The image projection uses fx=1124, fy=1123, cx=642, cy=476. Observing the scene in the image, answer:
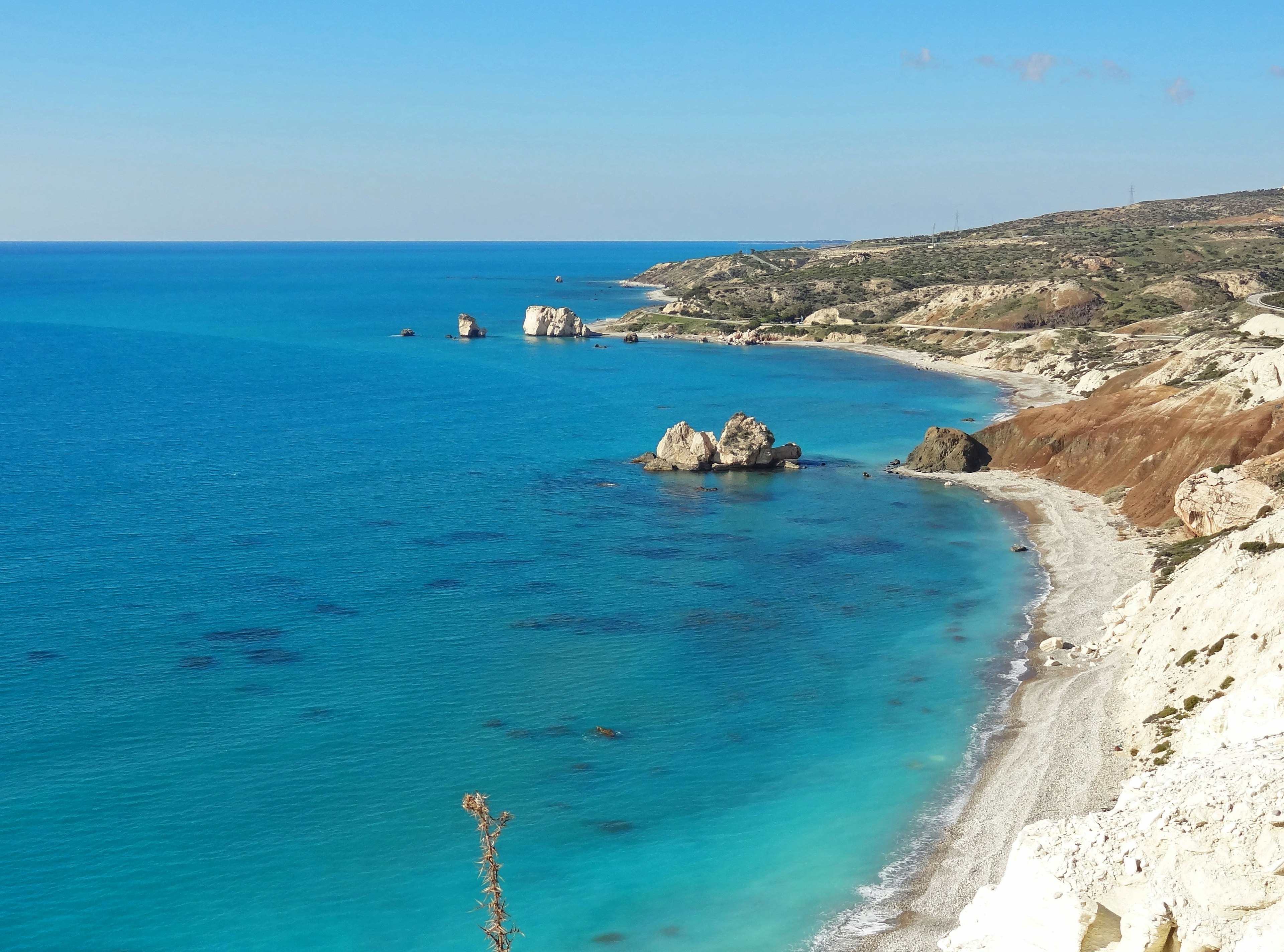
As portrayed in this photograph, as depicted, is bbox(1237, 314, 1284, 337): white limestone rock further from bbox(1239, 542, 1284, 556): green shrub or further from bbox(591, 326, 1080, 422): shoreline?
bbox(1239, 542, 1284, 556): green shrub

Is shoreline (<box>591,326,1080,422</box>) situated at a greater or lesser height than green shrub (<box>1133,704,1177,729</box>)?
greater

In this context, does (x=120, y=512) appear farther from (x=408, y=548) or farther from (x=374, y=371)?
(x=374, y=371)

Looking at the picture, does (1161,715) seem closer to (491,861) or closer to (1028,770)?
(1028,770)

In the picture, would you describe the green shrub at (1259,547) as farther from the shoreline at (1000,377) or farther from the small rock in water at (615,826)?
the shoreline at (1000,377)

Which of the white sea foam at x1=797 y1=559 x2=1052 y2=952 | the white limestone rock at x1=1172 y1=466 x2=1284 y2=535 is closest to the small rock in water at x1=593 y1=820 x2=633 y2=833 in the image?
the white sea foam at x1=797 y1=559 x2=1052 y2=952

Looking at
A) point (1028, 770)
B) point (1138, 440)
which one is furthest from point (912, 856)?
point (1138, 440)
